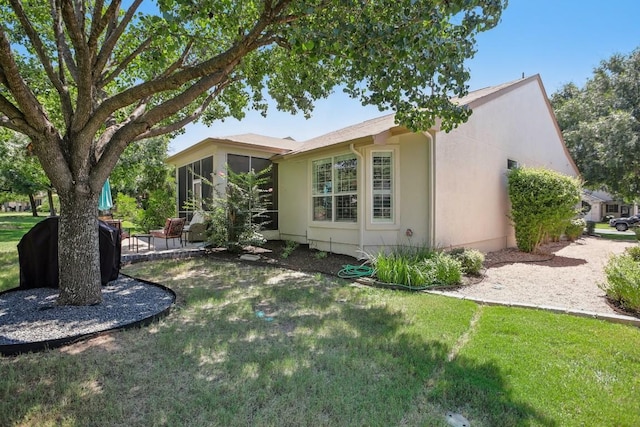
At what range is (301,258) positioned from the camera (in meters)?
9.52

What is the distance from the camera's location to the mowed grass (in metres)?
2.54

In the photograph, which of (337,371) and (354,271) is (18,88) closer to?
(337,371)

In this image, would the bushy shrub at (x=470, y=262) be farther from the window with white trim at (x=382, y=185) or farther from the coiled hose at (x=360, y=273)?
the window with white trim at (x=382, y=185)

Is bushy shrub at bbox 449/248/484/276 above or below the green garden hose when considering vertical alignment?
above

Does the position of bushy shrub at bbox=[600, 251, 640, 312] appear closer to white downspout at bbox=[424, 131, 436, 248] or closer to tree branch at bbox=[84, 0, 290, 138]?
white downspout at bbox=[424, 131, 436, 248]

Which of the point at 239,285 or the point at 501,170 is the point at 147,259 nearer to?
the point at 239,285

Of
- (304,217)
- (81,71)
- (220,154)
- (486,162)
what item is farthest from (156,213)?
(486,162)

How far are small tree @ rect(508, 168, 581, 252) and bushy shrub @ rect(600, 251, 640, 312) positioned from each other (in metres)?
4.51

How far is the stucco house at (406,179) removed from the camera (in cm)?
868

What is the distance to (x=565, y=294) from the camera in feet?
20.0

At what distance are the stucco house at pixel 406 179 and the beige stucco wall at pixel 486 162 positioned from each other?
0.03 m

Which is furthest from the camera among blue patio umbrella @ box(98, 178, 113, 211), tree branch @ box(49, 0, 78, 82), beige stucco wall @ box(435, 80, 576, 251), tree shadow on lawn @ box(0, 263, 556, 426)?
blue patio umbrella @ box(98, 178, 113, 211)

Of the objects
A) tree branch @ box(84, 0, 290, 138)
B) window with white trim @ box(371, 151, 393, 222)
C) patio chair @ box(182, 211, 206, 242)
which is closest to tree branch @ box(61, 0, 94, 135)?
tree branch @ box(84, 0, 290, 138)

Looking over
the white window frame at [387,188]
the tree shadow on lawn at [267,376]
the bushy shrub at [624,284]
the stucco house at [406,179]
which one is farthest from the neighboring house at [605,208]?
the tree shadow on lawn at [267,376]
